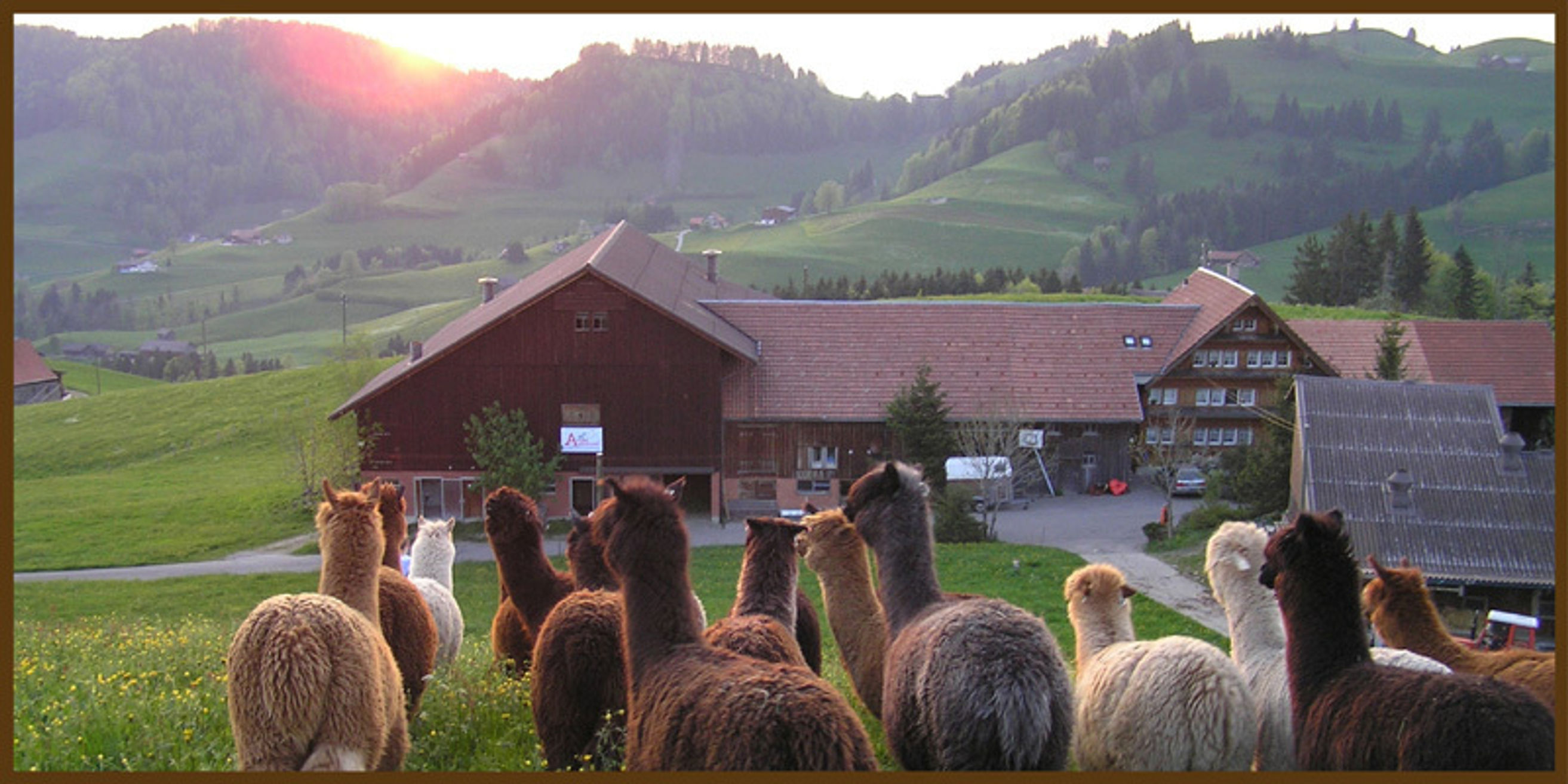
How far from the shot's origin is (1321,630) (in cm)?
783

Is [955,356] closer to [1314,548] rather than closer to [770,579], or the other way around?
[770,579]

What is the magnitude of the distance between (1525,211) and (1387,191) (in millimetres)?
18935

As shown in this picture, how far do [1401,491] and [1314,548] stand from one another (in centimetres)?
1970

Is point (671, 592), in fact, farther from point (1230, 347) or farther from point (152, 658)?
point (1230, 347)

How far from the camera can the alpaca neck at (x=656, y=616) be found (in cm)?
743

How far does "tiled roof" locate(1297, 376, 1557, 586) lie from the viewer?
79.9 ft

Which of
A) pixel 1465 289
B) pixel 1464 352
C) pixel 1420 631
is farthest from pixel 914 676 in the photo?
pixel 1465 289

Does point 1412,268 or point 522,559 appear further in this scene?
point 1412,268

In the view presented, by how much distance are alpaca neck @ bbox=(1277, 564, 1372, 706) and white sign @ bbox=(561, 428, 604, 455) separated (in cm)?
3376

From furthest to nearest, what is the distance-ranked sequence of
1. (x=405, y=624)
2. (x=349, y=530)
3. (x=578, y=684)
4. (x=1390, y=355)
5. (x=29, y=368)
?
(x=29, y=368), (x=1390, y=355), (x=405, y=624), (x=349, y=530), (x=578, y=684)

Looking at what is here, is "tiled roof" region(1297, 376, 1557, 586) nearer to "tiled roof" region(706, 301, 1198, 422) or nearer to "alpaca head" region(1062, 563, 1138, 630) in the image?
"tiled roof" region(706, 301, 1198, 422)

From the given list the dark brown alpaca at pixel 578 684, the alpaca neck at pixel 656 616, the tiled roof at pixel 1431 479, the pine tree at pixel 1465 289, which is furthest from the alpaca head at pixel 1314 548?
the pine tree at pixel 1465 289

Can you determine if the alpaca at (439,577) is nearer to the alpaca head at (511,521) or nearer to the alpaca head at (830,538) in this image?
the alpaca head at (511,521)

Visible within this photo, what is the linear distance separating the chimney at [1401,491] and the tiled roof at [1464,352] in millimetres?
23240
